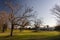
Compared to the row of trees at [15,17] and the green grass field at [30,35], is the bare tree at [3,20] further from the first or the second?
the green grass field at [30,35]

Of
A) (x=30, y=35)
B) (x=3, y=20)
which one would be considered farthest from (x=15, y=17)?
(x=30, y=35)

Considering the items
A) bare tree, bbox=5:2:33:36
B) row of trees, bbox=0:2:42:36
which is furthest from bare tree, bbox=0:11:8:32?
bare tree, bbox=5:2:33:36

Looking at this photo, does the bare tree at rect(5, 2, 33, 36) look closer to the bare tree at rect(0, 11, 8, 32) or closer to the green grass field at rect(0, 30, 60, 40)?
the bare tree at rect(0, 11, 8, 32)

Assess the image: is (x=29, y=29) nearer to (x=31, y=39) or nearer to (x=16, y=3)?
(x=31, y=39)

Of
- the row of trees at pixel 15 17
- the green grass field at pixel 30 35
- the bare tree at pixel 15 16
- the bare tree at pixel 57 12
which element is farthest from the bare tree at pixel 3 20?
the bare tree at pixel 57 12

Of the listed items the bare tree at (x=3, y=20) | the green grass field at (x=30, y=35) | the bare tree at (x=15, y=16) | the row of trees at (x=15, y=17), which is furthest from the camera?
the bare tree at (x=15, y=16)

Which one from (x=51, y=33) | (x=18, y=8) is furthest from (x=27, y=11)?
(x=51, y=33)

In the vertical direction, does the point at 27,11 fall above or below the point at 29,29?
above

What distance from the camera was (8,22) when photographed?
270 inches

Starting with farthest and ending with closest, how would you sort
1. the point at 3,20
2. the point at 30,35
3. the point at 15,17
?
the point at 15,17 → the point at 30,35 → the point at 3,20

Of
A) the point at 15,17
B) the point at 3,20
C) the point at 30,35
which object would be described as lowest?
the point at 30,35

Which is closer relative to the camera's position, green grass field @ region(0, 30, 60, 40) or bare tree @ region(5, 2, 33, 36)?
green grass field @ region(0, 30, 60, 40)

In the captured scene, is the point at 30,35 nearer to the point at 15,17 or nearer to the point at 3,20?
the point at 15,17

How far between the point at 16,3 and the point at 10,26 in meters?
1.09
